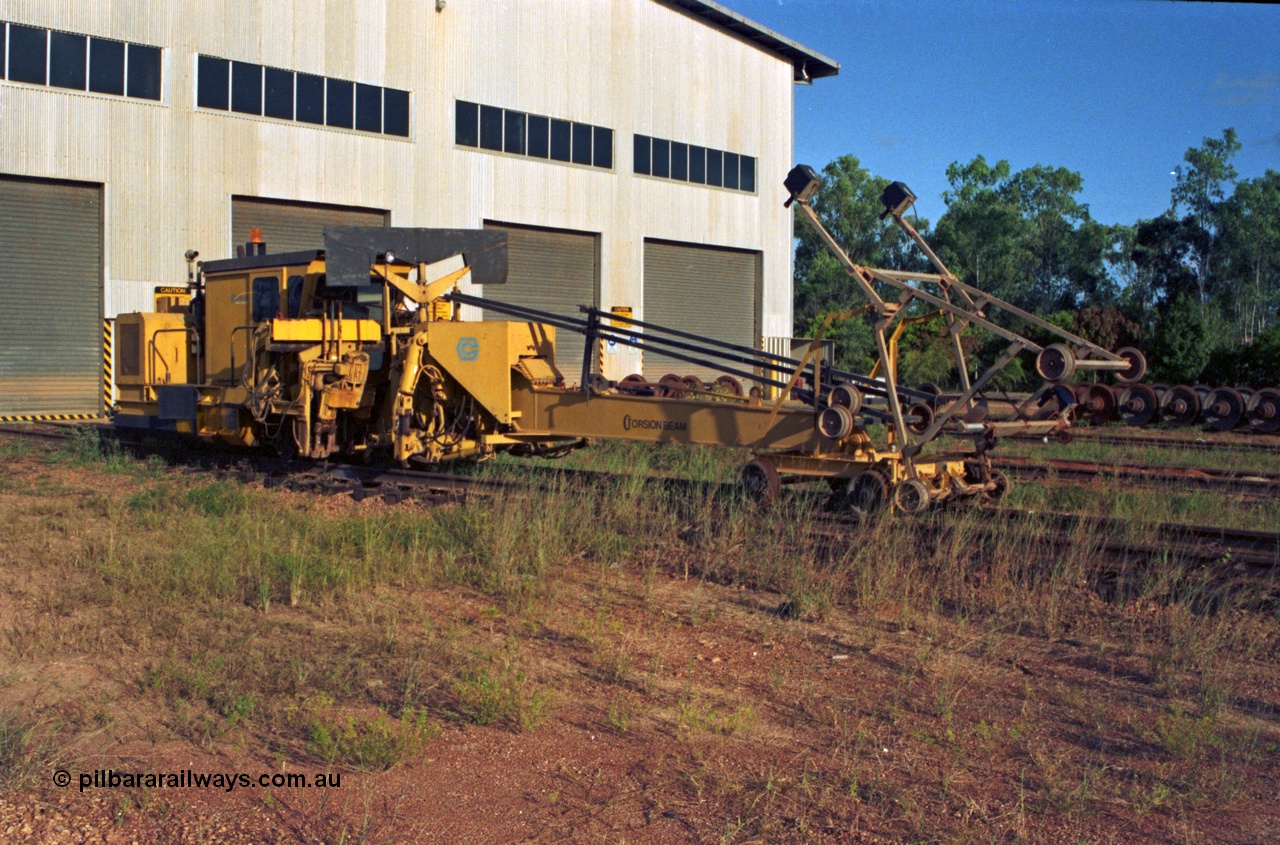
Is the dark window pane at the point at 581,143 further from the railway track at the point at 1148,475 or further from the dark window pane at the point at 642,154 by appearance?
the railway track at the point at 1148,475

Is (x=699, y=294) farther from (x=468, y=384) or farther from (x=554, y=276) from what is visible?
(x=468, y=384)

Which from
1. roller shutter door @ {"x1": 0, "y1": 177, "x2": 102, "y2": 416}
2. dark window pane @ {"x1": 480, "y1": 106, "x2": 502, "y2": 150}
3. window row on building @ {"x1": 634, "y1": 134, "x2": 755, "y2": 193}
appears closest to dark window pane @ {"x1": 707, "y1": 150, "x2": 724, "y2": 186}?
window row on building @ {"x1": 634, "y1": 134, "x2": 755, "y2": 193}

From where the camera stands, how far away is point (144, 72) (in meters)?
23.1

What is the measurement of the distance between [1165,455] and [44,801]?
1450 cm

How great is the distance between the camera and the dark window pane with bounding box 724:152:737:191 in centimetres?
3431

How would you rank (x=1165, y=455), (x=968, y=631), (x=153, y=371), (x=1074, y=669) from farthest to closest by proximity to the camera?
(x=1165, y=455)
(x=153, y=371)
(x=968, y=631)
(x=1074, y=669)

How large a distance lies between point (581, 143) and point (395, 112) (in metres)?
5.70

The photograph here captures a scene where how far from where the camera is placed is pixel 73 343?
943 inches

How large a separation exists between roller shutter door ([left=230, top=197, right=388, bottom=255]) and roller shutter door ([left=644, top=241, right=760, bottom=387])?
9.80 meters

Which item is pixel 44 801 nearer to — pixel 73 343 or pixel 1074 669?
pixel 1074 669

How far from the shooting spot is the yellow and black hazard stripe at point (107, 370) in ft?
75.8

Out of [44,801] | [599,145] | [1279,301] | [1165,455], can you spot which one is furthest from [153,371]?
[1279,301]

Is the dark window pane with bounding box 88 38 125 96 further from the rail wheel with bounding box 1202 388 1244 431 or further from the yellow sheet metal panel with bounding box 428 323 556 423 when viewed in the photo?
the rail wheel with bounding box 1202 388 1244 431

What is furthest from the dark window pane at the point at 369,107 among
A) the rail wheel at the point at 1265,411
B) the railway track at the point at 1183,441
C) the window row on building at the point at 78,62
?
the rail wheel at the point at 1265,411
